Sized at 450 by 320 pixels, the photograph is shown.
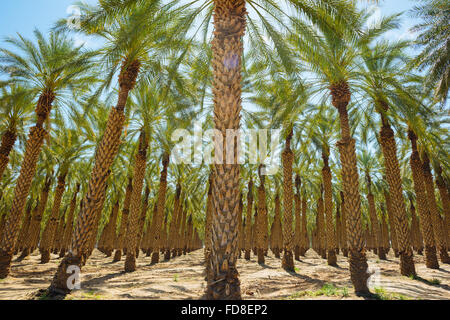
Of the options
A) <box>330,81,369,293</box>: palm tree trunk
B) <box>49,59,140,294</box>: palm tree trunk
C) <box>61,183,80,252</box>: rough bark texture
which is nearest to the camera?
<box>49,59,140,294</box>: palm tree trunk

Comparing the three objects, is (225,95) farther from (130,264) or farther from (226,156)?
(130,264)

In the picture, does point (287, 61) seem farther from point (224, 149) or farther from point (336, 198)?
point (336, 198)

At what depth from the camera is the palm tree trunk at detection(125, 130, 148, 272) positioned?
1406 centimetres

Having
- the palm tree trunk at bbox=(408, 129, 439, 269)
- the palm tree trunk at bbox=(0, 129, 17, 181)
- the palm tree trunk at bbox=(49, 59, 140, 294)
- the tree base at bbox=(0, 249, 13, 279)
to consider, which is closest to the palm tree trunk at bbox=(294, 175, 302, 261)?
the palm tree trunk at bbox=(408, 129, 439, 269)

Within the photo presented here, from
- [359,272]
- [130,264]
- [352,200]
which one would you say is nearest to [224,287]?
[359,272]

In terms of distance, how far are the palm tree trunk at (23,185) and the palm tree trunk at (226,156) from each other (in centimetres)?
968

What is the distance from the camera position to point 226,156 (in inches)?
230

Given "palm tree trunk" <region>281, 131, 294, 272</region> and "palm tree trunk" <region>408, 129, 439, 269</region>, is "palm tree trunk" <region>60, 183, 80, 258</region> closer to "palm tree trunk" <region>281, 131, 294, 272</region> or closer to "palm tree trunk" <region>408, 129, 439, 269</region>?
"palm tree trunk" <region>281, 131, 294, 272</region>

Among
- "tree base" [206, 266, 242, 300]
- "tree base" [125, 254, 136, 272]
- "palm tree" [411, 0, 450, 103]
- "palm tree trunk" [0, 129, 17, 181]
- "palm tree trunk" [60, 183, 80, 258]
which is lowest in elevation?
"tree base" [125, 254, 136, 272]

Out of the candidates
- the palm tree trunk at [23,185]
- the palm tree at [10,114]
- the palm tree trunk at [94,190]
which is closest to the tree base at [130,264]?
the palm tree trunk at [23,185]

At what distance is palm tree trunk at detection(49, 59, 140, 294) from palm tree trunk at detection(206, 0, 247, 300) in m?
4.56

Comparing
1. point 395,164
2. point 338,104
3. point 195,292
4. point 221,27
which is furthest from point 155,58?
point 395,164

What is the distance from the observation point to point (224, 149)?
228 inches

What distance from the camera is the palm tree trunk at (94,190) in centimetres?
759
